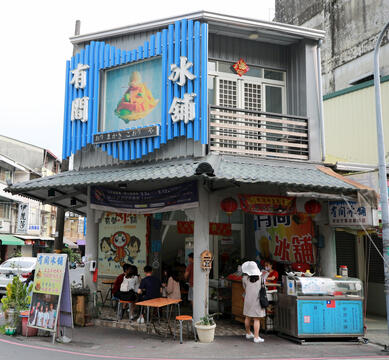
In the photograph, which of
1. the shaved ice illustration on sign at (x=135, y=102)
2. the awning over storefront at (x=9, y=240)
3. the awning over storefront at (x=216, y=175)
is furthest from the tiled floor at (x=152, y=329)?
the awning over storefront at (x=9, y=240)

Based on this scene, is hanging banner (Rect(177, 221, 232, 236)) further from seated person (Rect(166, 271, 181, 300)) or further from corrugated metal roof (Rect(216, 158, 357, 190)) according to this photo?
corrugated metal roof (Rect(216, 158, 357, 190))

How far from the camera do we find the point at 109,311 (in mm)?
12633

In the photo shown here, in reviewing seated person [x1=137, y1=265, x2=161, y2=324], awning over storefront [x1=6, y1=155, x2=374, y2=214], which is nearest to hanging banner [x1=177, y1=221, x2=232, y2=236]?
awning over storefront [x1=6, y1=155, x2=374, y2=214]

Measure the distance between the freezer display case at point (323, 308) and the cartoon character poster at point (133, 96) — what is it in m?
5.55

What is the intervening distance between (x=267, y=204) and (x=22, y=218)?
31917mm

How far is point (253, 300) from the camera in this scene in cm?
966

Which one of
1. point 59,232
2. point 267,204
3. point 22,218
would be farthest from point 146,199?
point 22,218

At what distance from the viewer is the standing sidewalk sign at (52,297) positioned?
362 inches

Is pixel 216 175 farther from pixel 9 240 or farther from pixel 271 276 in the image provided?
pixel 9 240

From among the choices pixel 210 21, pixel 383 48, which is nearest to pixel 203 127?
pixel 210 21

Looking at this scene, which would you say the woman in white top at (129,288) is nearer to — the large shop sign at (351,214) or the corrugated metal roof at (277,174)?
the corrugated metal roof at (277,174)

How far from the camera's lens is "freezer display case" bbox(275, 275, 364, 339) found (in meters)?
9.43

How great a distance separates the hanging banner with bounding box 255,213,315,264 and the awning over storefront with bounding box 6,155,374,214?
141cm

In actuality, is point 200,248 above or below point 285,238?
below
